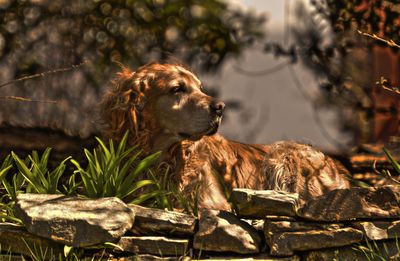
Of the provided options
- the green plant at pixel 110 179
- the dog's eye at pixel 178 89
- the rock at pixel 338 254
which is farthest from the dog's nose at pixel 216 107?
the rock at pixel 338 254

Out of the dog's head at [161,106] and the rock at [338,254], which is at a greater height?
the dog's head at [161,106]

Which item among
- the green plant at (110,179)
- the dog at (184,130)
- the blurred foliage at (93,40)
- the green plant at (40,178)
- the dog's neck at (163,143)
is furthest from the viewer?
the blurred foliage at (93,40)

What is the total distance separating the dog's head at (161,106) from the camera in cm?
563

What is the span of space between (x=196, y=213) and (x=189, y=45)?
315 centimetres

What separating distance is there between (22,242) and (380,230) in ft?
7.96

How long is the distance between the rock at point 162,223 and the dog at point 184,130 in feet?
2.62

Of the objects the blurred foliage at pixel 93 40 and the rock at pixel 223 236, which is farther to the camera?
the blurred foliage at pixel 93 40

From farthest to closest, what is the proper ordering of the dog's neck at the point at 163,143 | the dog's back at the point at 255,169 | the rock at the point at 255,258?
the dog's back at the point at 255,169 → the dog's neck at the point at 163,143 → the rock at the point at 255,258

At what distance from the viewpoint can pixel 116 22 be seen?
26.7ft

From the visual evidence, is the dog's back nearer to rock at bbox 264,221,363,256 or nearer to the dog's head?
the dog's head

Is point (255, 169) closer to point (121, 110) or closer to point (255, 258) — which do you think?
point (121, 110)

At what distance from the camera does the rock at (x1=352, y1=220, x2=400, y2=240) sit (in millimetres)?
4836

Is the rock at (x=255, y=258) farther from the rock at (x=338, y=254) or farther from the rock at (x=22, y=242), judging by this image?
the rock at (x=22, y=242)

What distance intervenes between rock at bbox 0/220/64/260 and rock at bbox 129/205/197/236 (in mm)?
550
